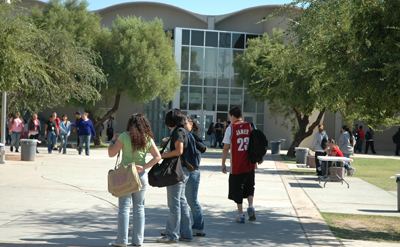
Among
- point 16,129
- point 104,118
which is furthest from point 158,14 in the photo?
point 16,129

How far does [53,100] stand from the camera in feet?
76.9

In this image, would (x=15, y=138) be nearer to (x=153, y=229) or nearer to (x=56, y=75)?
(x=56, y=75)

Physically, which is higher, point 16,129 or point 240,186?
point 16,129

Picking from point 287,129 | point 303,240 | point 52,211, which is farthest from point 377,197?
point 287,129

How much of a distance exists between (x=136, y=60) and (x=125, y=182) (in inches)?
1067

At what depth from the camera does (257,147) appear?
31.2 feet

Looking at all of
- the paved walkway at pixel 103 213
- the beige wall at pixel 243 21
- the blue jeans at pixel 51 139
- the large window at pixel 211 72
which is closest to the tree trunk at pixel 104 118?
the blue jeans at pixel 51 139

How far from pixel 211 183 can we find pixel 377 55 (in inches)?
327

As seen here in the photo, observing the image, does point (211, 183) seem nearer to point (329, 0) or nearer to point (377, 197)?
point (377, 197)

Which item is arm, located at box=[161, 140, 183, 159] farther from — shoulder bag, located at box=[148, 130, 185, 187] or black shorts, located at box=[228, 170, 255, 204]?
black shorts, located at box=[228, 170, 255, 204]

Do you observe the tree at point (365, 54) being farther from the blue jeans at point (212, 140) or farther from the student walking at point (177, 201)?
the blue jeans at point (212, 140)

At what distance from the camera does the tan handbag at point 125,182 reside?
709 centimetres

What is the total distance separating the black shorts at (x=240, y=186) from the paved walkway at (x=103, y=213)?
0.43 metres

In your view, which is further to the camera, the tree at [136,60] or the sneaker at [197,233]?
the tree at [136,60]
